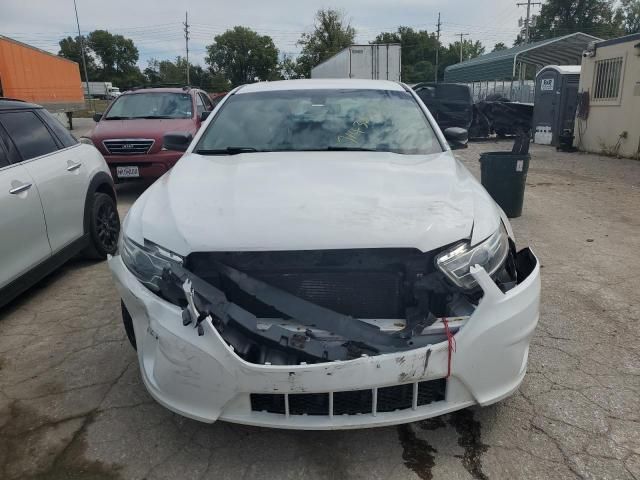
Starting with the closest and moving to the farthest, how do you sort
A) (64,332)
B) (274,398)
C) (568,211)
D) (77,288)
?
(274,398)
(64,332)
(77,288)
(568,211)

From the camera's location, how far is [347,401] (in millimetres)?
2006

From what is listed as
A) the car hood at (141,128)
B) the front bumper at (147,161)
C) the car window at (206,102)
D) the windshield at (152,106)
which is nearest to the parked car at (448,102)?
the car window at (206,102)

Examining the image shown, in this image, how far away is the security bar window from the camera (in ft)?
39.3

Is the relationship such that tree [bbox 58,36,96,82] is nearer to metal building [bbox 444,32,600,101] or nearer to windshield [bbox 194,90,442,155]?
metal building [bbox 444,32,600,101]

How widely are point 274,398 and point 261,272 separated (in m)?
0.52

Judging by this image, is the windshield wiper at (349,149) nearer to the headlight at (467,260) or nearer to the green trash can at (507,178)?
the headlight at (467,260)

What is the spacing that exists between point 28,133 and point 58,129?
1.72 feet

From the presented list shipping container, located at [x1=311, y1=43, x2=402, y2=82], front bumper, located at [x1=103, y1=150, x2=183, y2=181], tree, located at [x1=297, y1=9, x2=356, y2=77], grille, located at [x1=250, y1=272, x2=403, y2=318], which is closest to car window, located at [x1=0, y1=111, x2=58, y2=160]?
grille, located at [x1=250, y1=272, x2=403, y2=318]

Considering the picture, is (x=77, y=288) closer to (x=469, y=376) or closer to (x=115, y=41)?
(x=469, y=376)

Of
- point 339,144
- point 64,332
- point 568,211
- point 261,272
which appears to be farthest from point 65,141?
point 568,211

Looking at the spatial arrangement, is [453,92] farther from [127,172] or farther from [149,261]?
[149,261]

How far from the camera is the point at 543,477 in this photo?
6.93 ft

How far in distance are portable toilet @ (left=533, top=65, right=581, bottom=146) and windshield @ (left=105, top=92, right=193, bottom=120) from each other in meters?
10.4

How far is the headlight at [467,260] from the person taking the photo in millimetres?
2070
